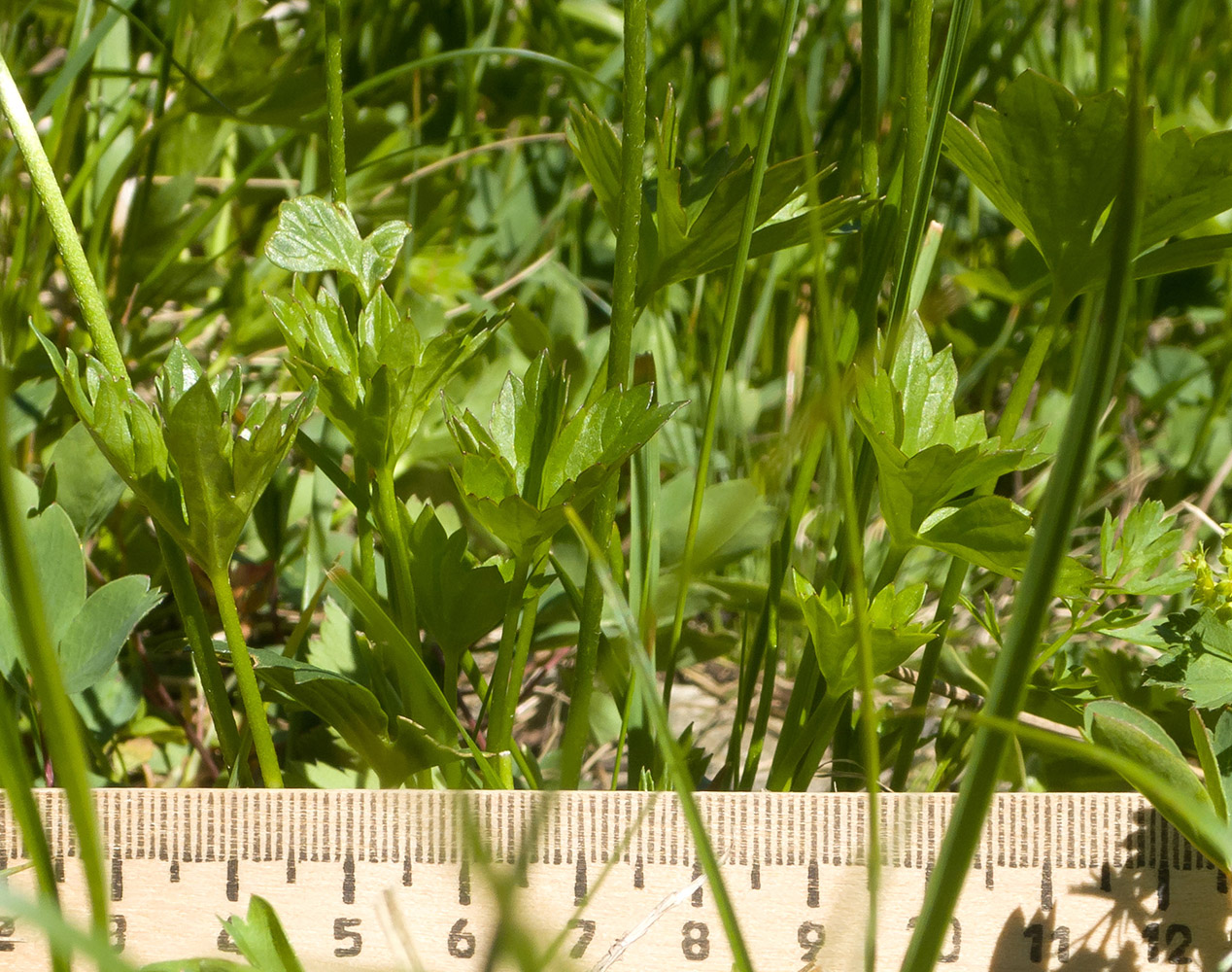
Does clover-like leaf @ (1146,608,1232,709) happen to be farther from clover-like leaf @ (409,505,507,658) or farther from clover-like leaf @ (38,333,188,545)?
clover-like leaf @ (38,333,188,545)

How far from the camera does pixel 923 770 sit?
1310 millimetres

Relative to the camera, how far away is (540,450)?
949mm

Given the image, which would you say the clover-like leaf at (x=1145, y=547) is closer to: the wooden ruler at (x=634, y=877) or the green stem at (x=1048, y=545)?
the wooden ruler at (x=634, y=877)

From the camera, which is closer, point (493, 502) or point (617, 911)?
point (493, 502)

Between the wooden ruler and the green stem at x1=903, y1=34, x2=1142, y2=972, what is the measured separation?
0.44 m

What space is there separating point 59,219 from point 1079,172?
0.88m

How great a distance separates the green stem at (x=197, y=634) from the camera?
3.24 ft

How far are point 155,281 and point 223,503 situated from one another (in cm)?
94

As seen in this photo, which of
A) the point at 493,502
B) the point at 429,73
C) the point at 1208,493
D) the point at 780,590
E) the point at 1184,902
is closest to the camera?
the point at 493,502

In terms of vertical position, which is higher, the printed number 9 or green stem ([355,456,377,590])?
green stem ([355,456,377,590])

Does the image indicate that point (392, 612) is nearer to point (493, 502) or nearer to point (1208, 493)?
point (493, 502)

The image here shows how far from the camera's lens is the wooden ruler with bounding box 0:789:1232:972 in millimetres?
971

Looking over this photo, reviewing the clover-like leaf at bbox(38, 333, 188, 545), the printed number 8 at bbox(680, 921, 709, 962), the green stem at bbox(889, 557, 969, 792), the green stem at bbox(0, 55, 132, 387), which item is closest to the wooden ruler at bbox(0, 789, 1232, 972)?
the printed number 8 at bbox(680, 921, 709, 962)

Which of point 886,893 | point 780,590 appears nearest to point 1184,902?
point 886,893
